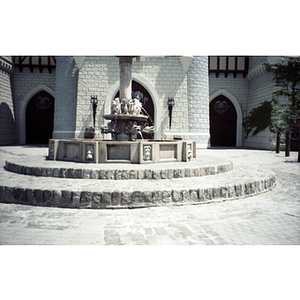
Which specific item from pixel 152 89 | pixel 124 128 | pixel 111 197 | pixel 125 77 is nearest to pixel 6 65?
pixel 152 89

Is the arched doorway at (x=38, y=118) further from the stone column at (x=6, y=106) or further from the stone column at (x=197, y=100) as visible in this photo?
the stone column at (x=197, y=100)

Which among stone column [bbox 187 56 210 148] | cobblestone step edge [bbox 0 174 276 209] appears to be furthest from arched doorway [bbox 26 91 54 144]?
cobblestone step edge [bbox 0 174 276 209]

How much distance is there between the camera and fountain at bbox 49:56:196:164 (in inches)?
266

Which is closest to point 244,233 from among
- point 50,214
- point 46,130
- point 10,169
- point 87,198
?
point 87,198

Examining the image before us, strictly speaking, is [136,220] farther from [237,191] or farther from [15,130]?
[15,130]

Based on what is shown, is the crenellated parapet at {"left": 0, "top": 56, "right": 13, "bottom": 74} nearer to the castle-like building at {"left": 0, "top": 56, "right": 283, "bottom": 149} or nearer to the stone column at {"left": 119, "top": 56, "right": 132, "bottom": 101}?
the castle-like building at {"left": 0, "top": 56, "right": 283, "bottom": 149}

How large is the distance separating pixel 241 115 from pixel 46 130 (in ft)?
56.3

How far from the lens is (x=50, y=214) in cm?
427

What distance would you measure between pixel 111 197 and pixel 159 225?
3.96ft

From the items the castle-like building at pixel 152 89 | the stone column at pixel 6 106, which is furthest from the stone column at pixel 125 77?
the stone column at pixel 6 106

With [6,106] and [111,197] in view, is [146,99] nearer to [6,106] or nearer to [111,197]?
[6,106]

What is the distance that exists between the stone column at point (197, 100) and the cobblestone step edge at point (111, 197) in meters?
14.2

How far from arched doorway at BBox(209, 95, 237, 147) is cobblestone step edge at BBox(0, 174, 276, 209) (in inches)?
715

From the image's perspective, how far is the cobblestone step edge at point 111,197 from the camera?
15.1 ft
